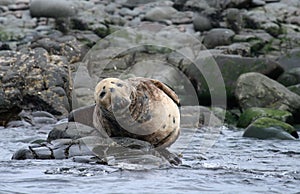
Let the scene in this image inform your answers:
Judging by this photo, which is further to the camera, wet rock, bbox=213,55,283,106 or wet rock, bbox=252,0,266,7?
wet rock, bbox=252,0,266,7

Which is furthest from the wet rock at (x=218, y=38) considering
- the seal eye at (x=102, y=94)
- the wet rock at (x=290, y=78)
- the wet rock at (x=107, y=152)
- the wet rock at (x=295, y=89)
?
the seal eye at (x=102, y=94)

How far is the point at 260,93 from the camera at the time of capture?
56.2ft

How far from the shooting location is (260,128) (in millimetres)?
13102

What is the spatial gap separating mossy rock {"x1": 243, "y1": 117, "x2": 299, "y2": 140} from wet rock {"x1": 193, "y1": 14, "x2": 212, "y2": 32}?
527 inches

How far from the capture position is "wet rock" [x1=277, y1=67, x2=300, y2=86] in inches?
756

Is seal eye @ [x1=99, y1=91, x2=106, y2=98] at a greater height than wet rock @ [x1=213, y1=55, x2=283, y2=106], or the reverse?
seal eye @ [x1=99, y1=91, x2=106, y2=98]

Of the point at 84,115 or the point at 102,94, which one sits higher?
the point at 102,94

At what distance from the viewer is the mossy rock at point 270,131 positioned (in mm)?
12859

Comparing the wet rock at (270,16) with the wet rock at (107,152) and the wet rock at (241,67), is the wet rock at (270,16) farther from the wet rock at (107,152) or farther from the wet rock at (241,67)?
the wet rock at (107,152)

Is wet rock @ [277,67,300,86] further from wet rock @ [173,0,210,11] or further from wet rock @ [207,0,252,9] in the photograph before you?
wet rock @ [173,0,210,11]

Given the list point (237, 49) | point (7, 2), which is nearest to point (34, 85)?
point (237, 49)

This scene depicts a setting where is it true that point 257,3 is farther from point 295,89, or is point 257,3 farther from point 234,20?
point 295,89

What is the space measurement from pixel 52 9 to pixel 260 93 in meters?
11.3

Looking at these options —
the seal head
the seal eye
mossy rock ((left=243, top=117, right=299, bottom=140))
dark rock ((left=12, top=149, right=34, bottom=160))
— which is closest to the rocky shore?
mossy rock ((left=243, top=117, right=299, bottom=140))
